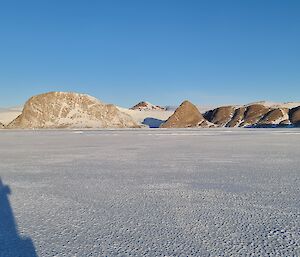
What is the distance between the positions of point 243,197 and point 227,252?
2.14m

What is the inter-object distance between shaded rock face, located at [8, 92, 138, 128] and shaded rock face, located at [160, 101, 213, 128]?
16.4 metres

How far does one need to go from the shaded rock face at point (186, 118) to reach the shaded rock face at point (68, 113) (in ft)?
53.7

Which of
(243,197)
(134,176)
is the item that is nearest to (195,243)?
(243,197)

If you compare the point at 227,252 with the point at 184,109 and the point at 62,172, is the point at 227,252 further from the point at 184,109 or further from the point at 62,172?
the point at 184,109

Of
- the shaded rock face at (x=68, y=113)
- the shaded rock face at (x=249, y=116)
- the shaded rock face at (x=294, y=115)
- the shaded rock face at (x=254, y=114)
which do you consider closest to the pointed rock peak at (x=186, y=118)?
the shaded rock face at (x=68, y=113)

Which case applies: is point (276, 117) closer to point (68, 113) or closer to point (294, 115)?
point (294, 115)

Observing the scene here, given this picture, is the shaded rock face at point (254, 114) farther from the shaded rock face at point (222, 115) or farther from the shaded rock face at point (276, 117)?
the shaded rock face at point (222, 115)

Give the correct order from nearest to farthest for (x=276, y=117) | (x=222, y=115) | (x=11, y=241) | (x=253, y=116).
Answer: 1. (x=11, y=241)
2. (x=276, y=117)
3. (x=253, y=116)
4. (x=222, y=115)

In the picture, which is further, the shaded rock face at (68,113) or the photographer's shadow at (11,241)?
the shaded rock face at (68,113)

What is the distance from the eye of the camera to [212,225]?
11.9ft

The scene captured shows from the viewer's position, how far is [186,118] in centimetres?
9088

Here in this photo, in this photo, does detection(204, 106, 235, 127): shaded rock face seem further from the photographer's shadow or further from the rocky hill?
the photographer's shadow

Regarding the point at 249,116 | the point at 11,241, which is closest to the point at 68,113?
the point at 249,116

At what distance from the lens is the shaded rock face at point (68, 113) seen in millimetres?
68688
